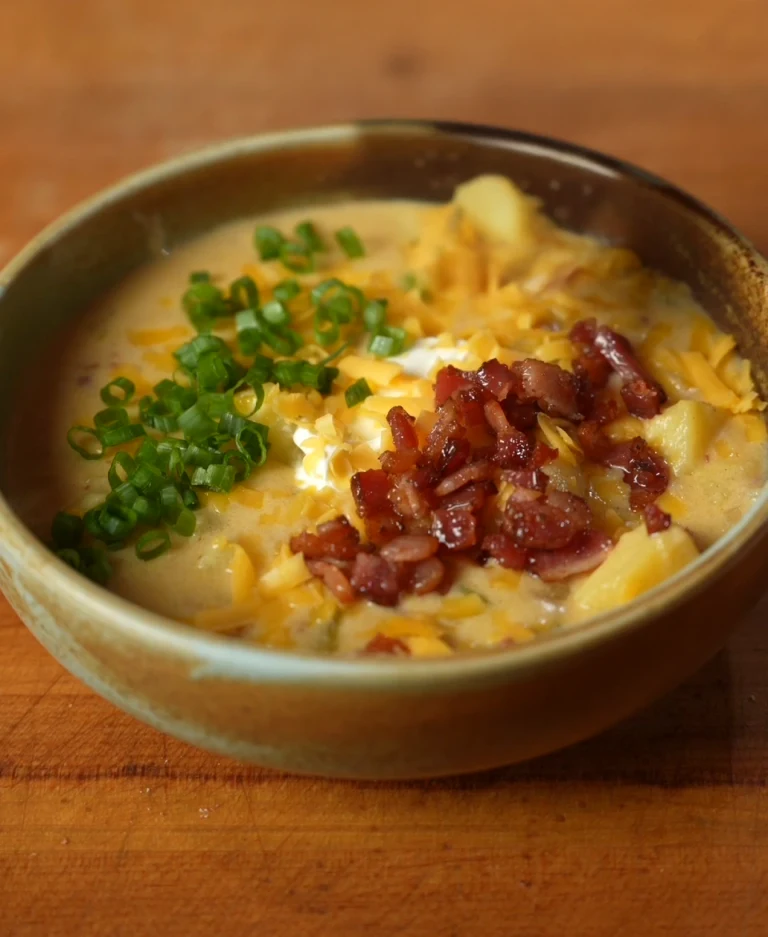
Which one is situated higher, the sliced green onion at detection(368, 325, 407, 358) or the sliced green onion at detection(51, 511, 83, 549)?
the sliced green onion at detection(368, 325, 407, 358)

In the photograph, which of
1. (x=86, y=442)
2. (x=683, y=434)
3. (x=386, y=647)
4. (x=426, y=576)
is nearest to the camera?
(x=386, y=647)

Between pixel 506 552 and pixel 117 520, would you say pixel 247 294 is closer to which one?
pixel 117 520

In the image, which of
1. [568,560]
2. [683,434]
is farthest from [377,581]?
[683,434]

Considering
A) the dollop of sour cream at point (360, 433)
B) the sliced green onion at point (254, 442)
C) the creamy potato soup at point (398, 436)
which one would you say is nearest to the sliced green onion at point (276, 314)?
the creamy potato soup at point (398, 436)

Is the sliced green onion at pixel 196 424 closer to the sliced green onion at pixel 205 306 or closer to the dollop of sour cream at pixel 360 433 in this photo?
the dollop of sour cream at pixel 360 433

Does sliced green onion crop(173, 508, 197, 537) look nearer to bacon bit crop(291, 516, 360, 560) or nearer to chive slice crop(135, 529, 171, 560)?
chive slice crop(135, 529, 171, 560)

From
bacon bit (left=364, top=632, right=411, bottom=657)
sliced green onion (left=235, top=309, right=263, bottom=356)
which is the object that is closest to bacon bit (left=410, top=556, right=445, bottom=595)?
bacon bit (left=364, top=632, right=411, bottom=657)

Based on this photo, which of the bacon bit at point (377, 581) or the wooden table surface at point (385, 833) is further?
the bacon bit at point (377, 581)
